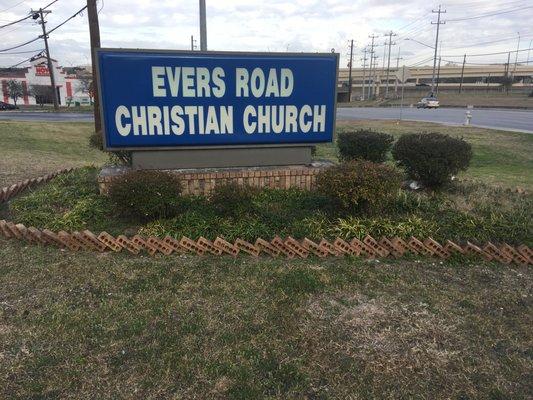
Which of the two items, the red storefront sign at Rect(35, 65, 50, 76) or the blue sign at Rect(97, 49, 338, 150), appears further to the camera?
the red storefront sign at Rect(35, 65, 50, 76)

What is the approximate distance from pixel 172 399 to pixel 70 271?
2408 millimetres

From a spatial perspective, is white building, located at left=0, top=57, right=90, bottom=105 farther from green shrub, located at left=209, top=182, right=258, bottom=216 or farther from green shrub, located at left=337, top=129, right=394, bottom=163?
green shrub, located at left=209, top=182, right=258, bottom=216

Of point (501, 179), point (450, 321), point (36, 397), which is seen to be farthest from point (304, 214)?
point (501, 179)

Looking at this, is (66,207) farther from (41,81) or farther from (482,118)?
(41,81)

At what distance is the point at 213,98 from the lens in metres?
7.16

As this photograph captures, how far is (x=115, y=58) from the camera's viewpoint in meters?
6.69

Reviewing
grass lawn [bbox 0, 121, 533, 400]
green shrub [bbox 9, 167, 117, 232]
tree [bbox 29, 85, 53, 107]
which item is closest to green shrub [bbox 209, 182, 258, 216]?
grass lawn [bbox 0, 121, 533, 400]

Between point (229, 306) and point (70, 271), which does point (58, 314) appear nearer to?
point (70, 271)

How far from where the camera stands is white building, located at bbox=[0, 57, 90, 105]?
211 ft

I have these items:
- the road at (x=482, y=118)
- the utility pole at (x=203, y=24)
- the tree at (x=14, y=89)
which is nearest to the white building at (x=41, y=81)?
the tree at (x=14, y=89)

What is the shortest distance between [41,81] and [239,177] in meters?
69.1

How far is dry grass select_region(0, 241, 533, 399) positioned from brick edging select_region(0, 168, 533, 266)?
0.17 metres

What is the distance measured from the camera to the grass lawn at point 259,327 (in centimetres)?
324

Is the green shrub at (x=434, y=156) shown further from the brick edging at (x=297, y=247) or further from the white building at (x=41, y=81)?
the white building at (x=41, y=81)
